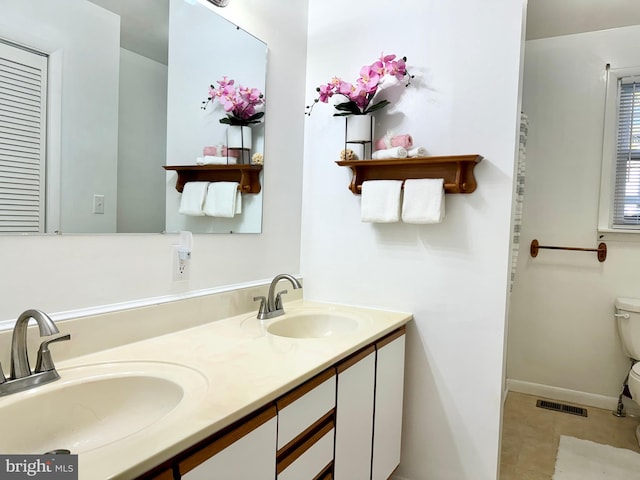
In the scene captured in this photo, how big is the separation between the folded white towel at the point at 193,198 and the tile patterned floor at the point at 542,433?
190 cm

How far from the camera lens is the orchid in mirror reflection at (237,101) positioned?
5.40 ft

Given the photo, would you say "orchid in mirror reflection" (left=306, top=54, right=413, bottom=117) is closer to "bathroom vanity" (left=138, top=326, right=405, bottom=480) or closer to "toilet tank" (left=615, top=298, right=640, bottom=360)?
"bathroom vanity" (left=138, top=326, right=405, bottom=480)

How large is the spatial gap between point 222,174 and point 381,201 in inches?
27.0

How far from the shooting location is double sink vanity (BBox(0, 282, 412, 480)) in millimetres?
776

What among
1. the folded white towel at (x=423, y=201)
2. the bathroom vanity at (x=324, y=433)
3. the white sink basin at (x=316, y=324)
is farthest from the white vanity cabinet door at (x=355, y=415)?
the folded white towel at (x=423, y=201)

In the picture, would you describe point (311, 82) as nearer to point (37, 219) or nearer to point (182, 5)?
point (182, 5)

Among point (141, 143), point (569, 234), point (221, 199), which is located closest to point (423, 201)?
point (221, 199)

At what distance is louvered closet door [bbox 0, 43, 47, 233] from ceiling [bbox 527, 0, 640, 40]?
8.26ft

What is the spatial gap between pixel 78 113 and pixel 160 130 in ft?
0.92

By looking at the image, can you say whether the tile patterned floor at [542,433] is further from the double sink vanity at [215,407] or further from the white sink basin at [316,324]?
the white sink basin at [316,324]

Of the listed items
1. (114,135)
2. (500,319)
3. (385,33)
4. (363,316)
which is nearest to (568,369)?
(500,319)

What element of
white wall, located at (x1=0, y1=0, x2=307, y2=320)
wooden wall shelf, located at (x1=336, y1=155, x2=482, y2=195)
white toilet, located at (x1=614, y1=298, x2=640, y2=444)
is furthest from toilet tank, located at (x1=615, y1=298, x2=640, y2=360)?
white wall, located at (x1=0, y1=0, x2=307, y2=320)

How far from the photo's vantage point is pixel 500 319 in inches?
66.2

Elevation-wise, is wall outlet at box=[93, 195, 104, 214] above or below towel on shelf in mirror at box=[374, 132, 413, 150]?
below
